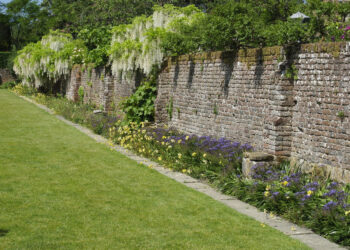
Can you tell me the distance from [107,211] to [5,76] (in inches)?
1618

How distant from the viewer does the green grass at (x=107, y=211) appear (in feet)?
15.6

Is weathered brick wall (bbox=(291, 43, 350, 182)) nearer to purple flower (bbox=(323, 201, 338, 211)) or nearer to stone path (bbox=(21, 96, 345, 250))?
purple flower (bbox=(323, 201, 338, 211))

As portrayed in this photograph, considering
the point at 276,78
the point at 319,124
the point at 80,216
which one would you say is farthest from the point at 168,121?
the point at 80,216

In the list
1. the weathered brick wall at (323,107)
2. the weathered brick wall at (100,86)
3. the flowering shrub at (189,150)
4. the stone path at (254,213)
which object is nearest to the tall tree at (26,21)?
the weathered brick wall at (100,86)

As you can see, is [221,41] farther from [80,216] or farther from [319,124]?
[80,216]

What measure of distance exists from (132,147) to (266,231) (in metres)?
5.92

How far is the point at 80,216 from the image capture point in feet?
18.2

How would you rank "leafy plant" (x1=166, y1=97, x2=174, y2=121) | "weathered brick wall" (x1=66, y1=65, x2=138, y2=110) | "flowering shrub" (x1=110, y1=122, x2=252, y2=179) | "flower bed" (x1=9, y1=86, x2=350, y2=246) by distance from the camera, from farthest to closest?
"weathered brick wall" (x1=66, y1=65, x2=138, y2=110), "leafy plant" (x1=166, y1=97, x2=174, y2=121), "flowering shrub" (x1=110, y1=122, x2=252, y2=179), "flower bed" (x1=9, y1=86, x2=350, y2=246)

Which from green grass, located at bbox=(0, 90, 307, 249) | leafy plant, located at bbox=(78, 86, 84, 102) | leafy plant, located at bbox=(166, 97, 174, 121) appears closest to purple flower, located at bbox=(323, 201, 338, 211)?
green grass, located at bbox=(0, 90, 307, 249)

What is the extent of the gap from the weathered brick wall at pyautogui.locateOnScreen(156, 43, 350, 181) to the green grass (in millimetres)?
1598

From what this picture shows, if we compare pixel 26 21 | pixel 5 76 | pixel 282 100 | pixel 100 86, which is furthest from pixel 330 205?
pixel 26 21

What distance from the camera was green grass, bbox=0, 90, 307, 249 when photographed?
4.75m

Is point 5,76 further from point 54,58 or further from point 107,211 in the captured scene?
point 107,211

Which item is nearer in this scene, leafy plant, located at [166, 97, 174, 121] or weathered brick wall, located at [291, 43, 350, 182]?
weathered brick wall, located at [291, 43, 350, 182]
